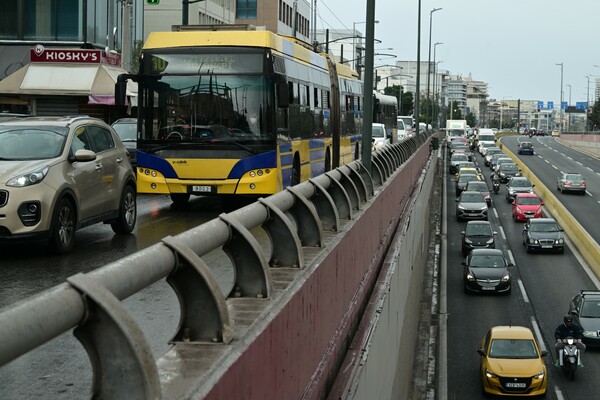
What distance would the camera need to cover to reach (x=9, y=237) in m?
10.8

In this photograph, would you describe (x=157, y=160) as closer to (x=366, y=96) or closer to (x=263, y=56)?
(x=263, y=56)

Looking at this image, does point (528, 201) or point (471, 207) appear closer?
point (471, 207)

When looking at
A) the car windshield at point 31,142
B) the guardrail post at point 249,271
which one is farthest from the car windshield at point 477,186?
the guardrail post at point 249,271

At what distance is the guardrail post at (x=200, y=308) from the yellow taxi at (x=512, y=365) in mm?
22966

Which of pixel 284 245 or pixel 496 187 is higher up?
pixel 284 245

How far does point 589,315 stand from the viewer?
31438mm

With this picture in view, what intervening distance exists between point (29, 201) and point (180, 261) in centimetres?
701

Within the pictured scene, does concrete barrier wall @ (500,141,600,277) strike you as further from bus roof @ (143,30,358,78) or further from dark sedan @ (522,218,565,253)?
bus roof @ (143,30,358,78)

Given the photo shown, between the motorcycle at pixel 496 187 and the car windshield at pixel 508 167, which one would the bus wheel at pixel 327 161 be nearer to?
the motorcycle at pixel 496 187

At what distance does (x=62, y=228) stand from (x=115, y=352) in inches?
332

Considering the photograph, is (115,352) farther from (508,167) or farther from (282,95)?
(508,167)

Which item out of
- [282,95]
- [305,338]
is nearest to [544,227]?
[282,95]

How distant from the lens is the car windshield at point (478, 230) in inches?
1871

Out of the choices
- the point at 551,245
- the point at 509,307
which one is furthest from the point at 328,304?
the point at 551,245
